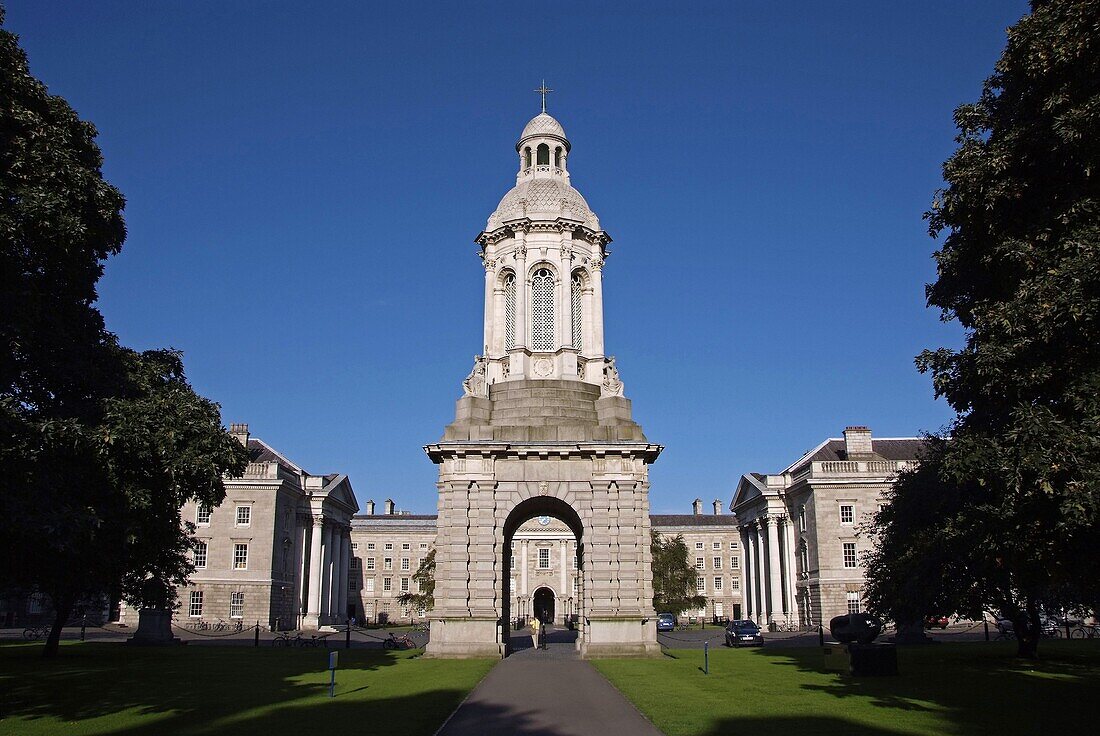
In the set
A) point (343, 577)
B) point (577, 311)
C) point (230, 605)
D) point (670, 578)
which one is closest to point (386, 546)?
point (343, 577)

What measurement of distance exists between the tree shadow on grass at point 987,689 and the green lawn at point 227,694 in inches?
287

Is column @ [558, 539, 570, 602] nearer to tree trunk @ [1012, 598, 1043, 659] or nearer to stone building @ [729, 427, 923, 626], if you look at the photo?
stone building @ [729, 427, 923, 626]

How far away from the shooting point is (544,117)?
42.2 m

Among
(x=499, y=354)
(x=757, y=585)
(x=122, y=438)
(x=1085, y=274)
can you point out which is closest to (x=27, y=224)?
(x=122, y=438)

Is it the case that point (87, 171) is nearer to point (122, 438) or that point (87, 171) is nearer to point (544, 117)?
point (122, 438)

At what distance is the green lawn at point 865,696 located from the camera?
16.7 metres

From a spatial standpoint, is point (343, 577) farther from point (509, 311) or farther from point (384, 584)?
point (509, 311)

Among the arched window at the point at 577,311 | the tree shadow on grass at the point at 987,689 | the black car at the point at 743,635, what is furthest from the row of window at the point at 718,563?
the arched window at the point at 577,311

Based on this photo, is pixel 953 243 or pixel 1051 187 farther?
pixel 953 243

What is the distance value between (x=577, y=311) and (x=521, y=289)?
2783mm

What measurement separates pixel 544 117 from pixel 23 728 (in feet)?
108

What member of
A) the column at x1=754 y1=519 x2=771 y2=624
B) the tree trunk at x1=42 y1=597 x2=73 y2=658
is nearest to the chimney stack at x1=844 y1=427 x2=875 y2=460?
the column at x1=754 y1=519 x2=771 y2=624

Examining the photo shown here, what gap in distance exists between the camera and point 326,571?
80.3m

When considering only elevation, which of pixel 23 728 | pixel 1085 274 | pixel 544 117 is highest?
pixel 544 117
